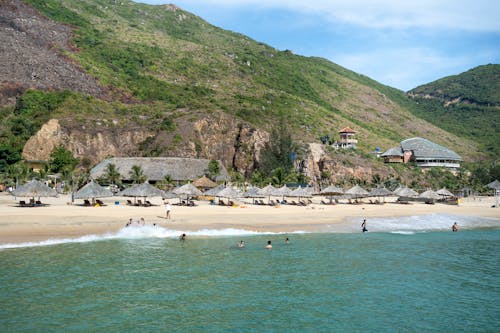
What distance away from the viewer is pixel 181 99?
3499 inches

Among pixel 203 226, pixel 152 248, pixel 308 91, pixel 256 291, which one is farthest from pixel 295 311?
pixel 308 91

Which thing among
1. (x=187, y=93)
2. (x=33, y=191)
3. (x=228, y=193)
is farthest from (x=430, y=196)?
(x=187, y=93)

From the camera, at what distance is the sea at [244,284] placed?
Result: 1309cm

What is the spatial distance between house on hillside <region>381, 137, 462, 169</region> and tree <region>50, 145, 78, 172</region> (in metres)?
53.5

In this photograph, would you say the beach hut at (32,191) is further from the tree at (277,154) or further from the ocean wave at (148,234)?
the tree at (277,154)

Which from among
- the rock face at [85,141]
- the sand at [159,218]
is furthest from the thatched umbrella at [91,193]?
the rock face at [85,141]

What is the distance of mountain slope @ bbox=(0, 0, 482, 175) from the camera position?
233 feet

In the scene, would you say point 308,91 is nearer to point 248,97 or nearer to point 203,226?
point 248,97

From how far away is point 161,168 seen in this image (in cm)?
5731

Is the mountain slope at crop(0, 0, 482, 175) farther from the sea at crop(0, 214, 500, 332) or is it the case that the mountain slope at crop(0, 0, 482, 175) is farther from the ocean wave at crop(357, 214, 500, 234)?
the sea at crop(0, 214, 500, 332)

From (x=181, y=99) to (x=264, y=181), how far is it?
3930 centimetres

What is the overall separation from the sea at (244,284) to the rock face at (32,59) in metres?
66.9

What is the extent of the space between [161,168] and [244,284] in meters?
42.4

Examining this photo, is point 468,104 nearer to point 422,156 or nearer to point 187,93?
point 422,156
